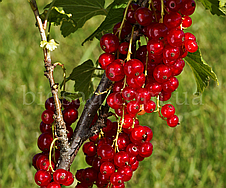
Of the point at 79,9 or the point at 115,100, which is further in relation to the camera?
the point at 79,9

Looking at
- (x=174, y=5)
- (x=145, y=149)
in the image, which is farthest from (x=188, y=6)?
(x=145, y=149)

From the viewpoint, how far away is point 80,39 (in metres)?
2.38

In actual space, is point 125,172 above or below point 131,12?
below

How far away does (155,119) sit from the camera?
1.91 m

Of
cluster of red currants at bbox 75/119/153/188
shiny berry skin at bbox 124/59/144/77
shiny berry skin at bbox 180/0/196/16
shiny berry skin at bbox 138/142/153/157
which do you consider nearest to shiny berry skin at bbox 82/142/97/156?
cluster of red currants at bbox 75/119/153/188

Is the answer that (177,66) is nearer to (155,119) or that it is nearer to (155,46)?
(155,46)

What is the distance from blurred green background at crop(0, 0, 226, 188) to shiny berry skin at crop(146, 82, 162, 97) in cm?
123

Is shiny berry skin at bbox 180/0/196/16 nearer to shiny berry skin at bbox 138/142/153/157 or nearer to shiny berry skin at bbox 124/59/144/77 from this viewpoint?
shiny berry skin at bbox 124/59/144/77

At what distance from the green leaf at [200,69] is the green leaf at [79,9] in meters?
0.26

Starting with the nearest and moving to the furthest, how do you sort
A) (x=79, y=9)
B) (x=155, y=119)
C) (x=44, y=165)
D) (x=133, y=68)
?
(x=133, y=68), (x=44, y=165), (x=79, y=9), (x=155, y=119)

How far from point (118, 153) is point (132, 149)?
31mm

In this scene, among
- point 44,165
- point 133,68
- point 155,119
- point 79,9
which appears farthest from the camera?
point 155,119

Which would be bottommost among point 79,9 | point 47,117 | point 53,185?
point 53,185

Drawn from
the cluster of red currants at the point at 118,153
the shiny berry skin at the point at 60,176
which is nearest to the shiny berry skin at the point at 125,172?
the cluster of red currants at the point at 118,153
